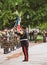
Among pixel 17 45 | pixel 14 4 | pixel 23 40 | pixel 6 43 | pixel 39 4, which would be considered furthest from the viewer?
pixel 39 4

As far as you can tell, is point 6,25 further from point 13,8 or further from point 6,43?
point 6,43

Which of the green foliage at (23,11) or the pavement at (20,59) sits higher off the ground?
the green foliage at (23,11)

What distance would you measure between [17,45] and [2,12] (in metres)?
15.5

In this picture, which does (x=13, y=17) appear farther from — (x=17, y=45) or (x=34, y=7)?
(x=17, y=45)

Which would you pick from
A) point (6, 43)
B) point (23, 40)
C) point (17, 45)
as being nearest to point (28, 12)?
point (17, 45)

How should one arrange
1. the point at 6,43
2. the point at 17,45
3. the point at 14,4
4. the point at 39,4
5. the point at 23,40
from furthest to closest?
the point at 39,4, the point at 14,4, the point at 17,45, the point at 6,43, the point at 23,40

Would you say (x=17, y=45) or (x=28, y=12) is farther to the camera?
(x=28, y=12)

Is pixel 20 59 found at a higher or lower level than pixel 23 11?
lower

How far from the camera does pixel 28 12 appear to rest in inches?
1839

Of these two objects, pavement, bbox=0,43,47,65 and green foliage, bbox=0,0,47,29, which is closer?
pavement, bbox=0,43,47,65

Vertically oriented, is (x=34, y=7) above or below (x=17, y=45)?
above

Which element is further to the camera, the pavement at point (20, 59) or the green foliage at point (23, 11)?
the green foliage at point (23, 11)

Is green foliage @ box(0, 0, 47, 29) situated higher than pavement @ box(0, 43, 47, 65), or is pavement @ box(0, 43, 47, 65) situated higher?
green foliage @ box(0, 0, 47, 29)

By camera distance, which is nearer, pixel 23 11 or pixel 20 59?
pixel 20 59
